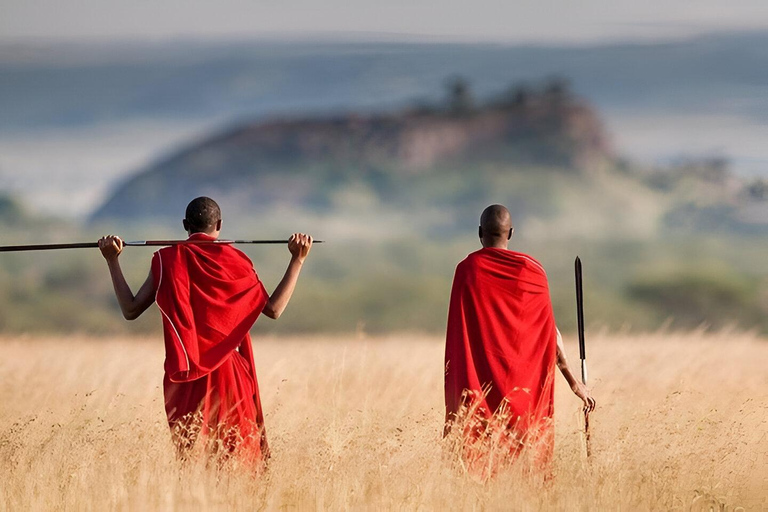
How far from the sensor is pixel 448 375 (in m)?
8.33

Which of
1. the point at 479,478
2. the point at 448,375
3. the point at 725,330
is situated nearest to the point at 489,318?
the point at 448,375

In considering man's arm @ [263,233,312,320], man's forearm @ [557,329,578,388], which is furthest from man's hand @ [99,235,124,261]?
man's forearm @ [557,329,578,388]

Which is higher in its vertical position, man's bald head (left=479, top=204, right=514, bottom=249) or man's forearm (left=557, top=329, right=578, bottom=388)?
man's bald head (left=479, top=204, right=514, bottom=249)

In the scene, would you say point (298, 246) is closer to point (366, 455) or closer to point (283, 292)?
point (283, 292)

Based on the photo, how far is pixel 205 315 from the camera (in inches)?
308

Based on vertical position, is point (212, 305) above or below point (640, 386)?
above

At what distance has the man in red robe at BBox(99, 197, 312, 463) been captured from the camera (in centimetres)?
775

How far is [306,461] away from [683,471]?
2.60 m

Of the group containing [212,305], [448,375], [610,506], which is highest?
[212,305]

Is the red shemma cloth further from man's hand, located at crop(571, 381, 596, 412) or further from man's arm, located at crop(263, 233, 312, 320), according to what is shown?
man's hand, located at crop(571, 381, 596, 412)

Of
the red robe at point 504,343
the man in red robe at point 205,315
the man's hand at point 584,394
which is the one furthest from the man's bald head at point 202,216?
the man's hand at point 584,394

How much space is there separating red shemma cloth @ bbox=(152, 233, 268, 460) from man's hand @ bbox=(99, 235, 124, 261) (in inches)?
10.0

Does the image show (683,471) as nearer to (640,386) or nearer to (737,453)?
(737,453)

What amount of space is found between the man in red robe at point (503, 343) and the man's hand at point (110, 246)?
229 cm
